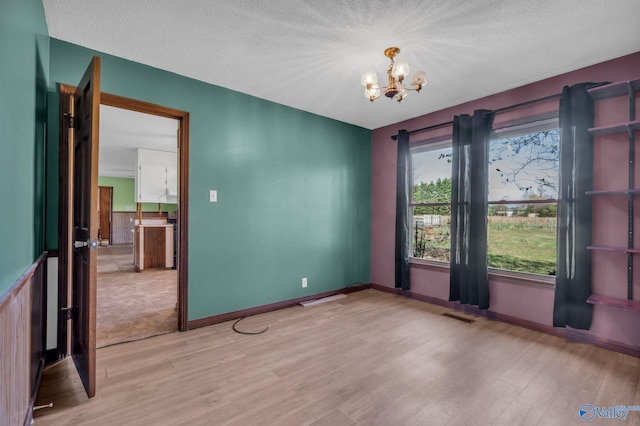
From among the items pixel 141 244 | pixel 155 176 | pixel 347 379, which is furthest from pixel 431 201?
pixel 155 176

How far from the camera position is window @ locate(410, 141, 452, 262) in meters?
3.86

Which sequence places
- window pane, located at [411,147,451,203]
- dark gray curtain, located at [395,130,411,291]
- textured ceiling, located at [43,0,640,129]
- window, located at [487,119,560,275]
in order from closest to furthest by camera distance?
textured ceiling, located at [43,0,640,129], window, located at [487,119,560,275], window pane, located at [411,147,451,203], dark gray curtain, located at [395,130,411,291]

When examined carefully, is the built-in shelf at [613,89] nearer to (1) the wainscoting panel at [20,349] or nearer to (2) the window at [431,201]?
(2) the window at [431,201]

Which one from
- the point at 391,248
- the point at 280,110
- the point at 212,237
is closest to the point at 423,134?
the point at 391,248

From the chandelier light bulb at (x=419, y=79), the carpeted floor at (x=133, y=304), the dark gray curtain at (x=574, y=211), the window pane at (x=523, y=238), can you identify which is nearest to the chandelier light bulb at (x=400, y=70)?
the chandelier light bulb at (x=419, y=79)

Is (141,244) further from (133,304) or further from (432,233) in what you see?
(432,233)

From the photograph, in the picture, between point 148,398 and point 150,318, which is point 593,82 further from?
point 150,318

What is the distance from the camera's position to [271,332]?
2.86 m

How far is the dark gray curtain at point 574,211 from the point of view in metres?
2.60

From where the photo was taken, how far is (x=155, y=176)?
6520 millimetres

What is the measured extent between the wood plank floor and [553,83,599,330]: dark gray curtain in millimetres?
349

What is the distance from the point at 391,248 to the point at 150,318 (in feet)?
10.6

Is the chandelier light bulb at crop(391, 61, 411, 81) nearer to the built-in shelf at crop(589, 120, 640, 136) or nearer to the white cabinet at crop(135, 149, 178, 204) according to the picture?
the built-in shelf at crop(589, 120, 640, 136)

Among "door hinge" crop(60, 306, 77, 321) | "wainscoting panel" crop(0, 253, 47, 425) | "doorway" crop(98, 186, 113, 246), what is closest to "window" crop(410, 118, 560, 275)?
"wainscoting panel" crop(0, 253, 47, 425)
